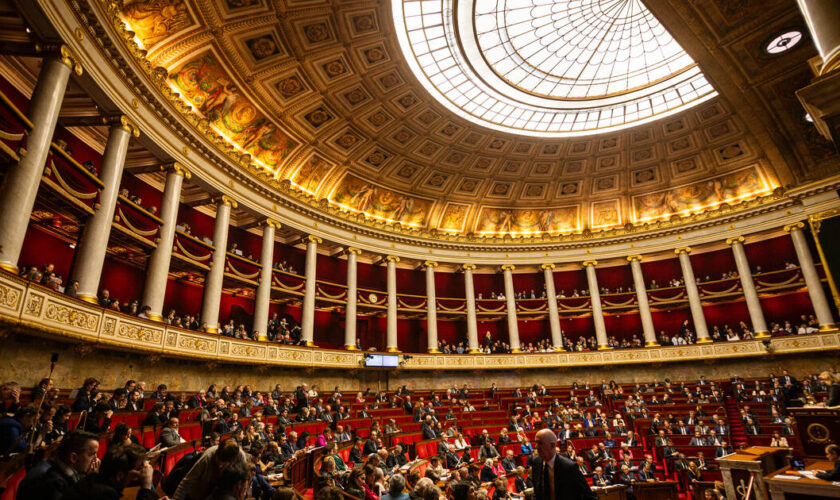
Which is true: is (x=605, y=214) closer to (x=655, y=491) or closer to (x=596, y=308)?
(x=596, y=308)

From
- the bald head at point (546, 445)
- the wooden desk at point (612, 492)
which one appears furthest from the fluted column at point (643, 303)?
the bald head at point (546, 445)

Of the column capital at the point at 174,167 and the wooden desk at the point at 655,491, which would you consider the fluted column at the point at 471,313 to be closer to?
the wooden desk at the point at 655,491

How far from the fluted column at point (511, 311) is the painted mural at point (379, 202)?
5824mm

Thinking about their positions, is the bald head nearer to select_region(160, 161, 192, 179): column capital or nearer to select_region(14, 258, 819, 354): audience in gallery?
select_region(14, 258, 819, 354): audience in gallery

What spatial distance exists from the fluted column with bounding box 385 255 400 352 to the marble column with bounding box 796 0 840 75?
1854 cm

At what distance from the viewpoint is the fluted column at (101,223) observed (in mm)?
10164

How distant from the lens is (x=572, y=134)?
74.7ft

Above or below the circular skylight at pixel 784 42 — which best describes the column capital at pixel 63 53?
below

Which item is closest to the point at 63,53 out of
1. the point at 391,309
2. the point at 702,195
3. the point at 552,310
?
the point at 391,309

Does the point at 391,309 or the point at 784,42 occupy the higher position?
the point at 784,42

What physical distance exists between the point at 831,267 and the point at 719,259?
10.5 metres

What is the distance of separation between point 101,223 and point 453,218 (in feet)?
59.6

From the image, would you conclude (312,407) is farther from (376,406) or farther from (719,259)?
(719,259)

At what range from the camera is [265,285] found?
1717 cm
